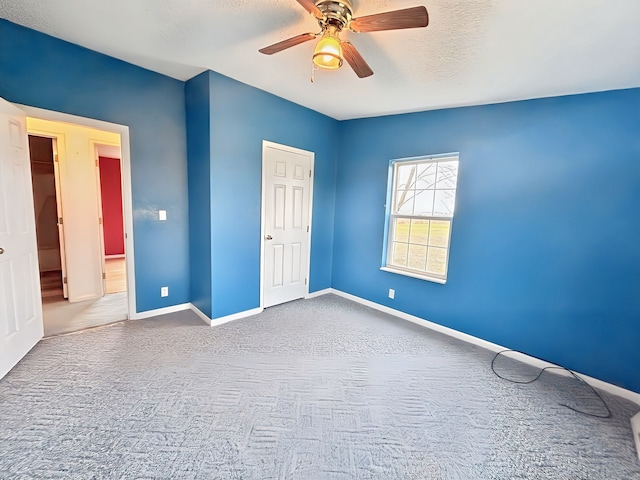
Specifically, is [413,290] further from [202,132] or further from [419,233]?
[202,132]

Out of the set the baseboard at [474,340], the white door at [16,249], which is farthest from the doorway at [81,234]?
the baseboard at [474,340]

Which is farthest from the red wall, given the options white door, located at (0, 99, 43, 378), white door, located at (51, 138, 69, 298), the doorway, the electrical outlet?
the electrical outlet

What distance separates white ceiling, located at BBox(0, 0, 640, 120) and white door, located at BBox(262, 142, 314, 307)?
0.93 metres

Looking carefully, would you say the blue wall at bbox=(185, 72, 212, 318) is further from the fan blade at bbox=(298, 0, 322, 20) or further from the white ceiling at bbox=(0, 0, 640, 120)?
the fan blade at bbox=(298, 0, 322, 20)

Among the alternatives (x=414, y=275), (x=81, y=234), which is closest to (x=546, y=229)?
(x=414, y=275)

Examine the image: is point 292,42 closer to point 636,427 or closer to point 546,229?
point 546,229

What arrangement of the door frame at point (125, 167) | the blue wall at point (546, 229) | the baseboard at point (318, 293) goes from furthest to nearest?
1. the baseboard at point (318, 293)
2. the door frame at point (125, 167)
3. the blue wall at point (546, 229)

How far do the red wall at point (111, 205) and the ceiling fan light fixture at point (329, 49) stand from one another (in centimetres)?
599

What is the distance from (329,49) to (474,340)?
9.89ft

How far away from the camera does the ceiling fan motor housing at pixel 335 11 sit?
1.49m

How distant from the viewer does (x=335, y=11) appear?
1.51m

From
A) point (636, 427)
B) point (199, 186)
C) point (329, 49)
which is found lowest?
point (636, 427)

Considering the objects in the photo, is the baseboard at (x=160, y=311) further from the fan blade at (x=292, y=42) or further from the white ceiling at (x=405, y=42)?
the fan blade at (x=292, y=42)

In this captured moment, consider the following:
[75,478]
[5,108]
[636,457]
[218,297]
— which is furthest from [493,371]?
[5,108]
